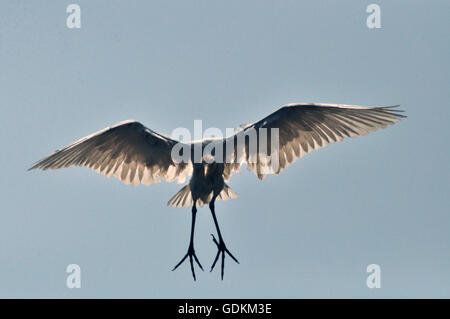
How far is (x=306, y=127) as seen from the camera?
398 inches

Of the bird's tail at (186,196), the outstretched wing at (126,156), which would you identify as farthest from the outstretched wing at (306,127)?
the outstretched wing at (126,156)

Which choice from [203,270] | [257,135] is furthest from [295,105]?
[203,270]

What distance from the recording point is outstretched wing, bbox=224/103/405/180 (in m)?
9.66

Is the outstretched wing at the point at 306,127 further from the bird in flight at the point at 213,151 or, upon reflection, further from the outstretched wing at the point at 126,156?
the outstretched wing at the point at 126,156

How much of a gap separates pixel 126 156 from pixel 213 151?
172cm

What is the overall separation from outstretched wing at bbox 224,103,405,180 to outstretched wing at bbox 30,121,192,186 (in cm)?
108

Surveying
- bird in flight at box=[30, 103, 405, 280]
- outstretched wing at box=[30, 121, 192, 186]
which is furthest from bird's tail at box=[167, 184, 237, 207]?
outstretched wing at box=[30, 121, 192, 186]

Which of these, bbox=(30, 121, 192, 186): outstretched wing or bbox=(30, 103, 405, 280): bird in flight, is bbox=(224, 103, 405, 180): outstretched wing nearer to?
bbox=(30, 103, 405, 280): bird in flight

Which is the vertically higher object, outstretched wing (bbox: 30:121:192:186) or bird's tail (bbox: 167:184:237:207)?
outstretched wing (bbox: 30:121:192:186)

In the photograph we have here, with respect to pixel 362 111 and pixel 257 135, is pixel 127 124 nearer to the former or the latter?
pixel 257 135

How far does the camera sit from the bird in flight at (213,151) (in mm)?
9641

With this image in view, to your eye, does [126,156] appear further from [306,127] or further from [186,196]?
[306,127]

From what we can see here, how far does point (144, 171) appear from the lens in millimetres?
10711

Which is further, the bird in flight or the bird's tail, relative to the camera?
the bird's tail
